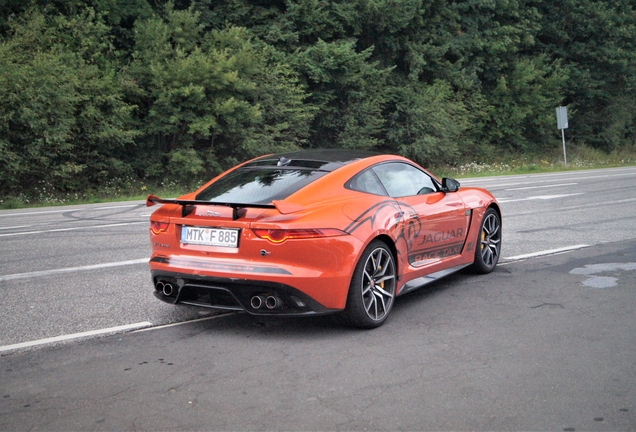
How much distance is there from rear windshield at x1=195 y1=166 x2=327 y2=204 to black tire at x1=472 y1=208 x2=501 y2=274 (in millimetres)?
2471

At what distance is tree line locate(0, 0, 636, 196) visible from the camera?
2381cm

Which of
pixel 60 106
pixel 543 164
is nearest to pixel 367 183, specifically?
pixel 60 106

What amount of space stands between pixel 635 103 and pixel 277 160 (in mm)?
53489

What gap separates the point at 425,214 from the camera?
6465mm

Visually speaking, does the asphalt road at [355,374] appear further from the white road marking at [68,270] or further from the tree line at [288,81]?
the tree line at [288,81]

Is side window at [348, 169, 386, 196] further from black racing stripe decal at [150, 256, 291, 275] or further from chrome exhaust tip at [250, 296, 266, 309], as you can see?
chrome exhaust tip at [250, 296, 266, 309]

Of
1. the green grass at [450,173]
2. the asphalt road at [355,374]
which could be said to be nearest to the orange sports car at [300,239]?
the asphalt road at [355,374]

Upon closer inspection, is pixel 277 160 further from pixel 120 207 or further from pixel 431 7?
pixel 431 7

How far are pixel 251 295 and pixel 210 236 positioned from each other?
57cm

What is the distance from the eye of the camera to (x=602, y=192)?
18.5 meters

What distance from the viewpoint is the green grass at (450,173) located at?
70.1 feet

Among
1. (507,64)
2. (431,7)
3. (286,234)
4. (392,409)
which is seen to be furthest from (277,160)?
(507,64)

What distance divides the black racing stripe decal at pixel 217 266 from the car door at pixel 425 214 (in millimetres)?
1468

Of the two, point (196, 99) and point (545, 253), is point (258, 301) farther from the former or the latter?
point (196, 99)
